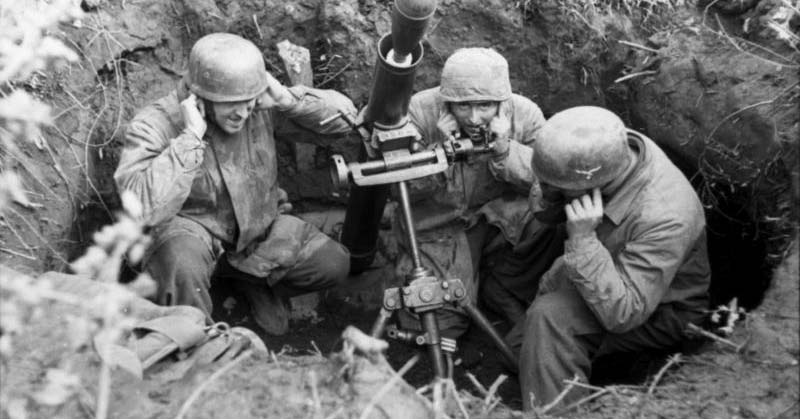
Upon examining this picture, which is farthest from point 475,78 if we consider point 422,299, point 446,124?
point 422,299

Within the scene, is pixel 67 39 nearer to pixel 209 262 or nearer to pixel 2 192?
pixel 209 262

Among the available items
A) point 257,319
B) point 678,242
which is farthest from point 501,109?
point 257,319

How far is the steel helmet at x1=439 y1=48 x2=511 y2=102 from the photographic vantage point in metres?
6.43

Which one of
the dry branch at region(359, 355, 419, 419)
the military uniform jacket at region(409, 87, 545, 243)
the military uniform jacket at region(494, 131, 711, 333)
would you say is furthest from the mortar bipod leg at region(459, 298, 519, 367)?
the dry branch at region(359, 355, 419, 419)

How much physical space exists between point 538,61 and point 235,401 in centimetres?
399

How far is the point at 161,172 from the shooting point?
19.4 ft

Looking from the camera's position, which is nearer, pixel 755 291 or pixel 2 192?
pixel 2 192

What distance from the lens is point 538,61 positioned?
7.45 meters

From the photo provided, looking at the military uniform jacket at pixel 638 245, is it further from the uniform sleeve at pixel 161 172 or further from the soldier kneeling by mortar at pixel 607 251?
the uniform sleeve at pixel 161 172

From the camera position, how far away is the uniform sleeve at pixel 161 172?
5930 millimetres

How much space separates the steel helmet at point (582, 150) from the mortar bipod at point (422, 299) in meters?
0.79

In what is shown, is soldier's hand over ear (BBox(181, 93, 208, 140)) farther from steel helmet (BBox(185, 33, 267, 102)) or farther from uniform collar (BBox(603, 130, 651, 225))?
uniform collar (BBox(603, 130, 651, 225))

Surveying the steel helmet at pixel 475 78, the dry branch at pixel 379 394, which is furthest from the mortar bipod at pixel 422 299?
the dry branch at pixel 379 394

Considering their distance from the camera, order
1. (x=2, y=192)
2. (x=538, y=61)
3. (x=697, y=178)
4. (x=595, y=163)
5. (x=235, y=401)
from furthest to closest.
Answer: (x=538, y=61), (x=697, y=178), (x=595, y=163), (x=235, y=401), (x=2, y=192)
